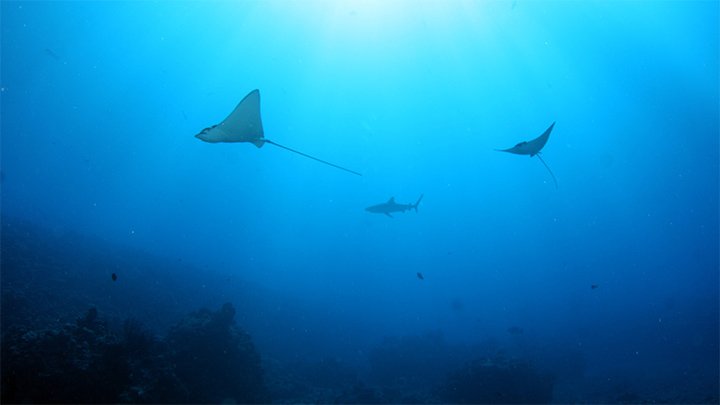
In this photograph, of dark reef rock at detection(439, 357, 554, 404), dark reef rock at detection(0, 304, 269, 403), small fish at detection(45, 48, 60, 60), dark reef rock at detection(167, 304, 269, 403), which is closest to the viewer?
dark reef rock at detection(0, 304, 269, 403)

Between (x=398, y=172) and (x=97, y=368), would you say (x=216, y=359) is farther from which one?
(x=398, y=172)

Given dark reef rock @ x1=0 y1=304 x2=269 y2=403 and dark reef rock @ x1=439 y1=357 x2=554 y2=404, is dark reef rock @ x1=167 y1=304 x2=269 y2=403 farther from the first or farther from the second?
dark reef rock @ x1=439 y1=357 x2=554 y2=404

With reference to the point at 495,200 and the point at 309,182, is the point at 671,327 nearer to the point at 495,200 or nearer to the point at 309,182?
the point at 495,200

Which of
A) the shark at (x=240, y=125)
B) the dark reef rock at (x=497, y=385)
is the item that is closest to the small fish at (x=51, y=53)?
the shark at (x=240, y=125)

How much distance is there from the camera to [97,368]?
18.3 feet

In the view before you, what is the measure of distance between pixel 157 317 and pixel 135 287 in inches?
120

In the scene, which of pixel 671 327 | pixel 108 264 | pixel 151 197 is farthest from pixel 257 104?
pixel 151 197

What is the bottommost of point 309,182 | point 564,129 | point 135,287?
point 135,287

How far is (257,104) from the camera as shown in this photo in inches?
222

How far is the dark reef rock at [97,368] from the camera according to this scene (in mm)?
5141

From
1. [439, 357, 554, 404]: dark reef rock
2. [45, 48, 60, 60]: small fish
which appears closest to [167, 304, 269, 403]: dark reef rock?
[439, 357, 554, 404]: dark reef rock

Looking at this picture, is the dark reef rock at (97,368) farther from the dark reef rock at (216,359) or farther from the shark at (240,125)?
the shark at (240,125)

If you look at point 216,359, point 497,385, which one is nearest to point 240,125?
point 216,359

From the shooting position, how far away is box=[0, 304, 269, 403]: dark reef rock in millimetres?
5141
